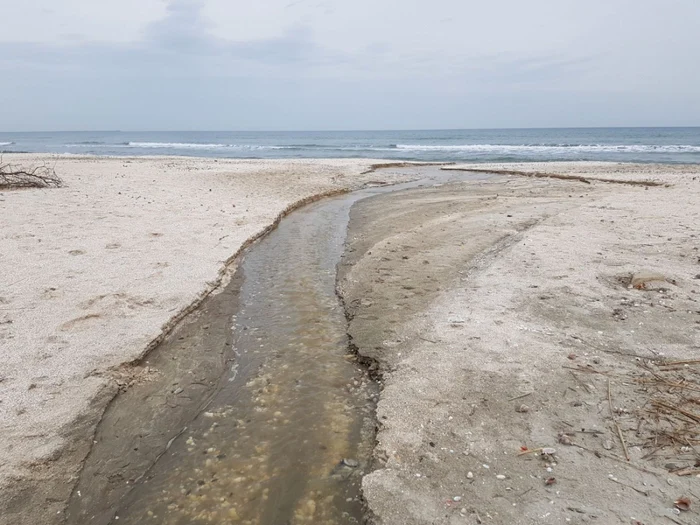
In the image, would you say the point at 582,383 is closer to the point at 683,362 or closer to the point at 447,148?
the point at 683,362

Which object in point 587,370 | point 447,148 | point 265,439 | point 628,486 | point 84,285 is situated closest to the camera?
point 628,486

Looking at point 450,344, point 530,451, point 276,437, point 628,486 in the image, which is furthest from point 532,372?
point 276,437

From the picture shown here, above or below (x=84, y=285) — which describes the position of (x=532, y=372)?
below

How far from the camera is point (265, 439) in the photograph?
338cm

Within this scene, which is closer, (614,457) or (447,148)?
(614,457)

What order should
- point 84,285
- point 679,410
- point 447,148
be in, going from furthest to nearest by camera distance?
point 447,148 < point 84,285 < point 679,410

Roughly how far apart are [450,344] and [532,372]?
803 mm

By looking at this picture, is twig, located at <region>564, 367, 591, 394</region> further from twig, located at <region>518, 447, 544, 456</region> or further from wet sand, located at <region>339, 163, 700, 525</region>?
twig, located at <region>518, 447, 544, 456</region>

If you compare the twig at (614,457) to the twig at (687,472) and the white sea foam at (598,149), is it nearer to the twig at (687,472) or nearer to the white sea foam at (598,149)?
the twig at (687,472)

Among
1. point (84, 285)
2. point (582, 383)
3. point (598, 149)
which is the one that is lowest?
point (582, 383)

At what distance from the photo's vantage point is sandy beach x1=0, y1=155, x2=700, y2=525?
2.74 meters

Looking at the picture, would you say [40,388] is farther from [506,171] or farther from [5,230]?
[506,171]

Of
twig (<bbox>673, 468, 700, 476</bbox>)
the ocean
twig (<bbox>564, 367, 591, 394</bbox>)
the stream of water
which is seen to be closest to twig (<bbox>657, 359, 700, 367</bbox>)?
twig (<bbox>564, 367, 591, 394</bbox>)

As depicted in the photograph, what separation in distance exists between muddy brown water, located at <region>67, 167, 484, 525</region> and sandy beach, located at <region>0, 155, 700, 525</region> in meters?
0.19
